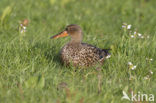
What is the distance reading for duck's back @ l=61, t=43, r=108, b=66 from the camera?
16.9 feet

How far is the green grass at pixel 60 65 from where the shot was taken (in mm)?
3830

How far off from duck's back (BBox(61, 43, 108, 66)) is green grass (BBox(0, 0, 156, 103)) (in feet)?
0.48

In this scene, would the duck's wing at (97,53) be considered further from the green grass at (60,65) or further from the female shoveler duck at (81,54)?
the green grass at (60,65)

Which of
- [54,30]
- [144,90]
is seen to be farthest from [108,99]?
[54,30]

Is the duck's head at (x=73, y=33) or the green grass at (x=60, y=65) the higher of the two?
the duck's head at (x=73, y=33)

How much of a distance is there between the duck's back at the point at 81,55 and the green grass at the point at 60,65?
0.48 ft

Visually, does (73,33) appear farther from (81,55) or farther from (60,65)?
(60,65)

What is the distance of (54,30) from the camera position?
7.55m

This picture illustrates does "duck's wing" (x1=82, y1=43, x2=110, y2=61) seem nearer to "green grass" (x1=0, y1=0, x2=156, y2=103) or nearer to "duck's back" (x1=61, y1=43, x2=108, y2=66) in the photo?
"duck's back" (x1=61, y1=43, x2=108, y2=66)

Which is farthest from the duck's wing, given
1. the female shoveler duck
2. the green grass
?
the green grass

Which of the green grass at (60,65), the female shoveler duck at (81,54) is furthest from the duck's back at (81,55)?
the green grass at (60,65)

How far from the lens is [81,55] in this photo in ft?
17.2

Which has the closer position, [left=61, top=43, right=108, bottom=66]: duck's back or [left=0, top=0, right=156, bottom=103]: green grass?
[left=0, top=0, right=156, bottom=103]: green grass

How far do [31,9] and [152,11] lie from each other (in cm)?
377
